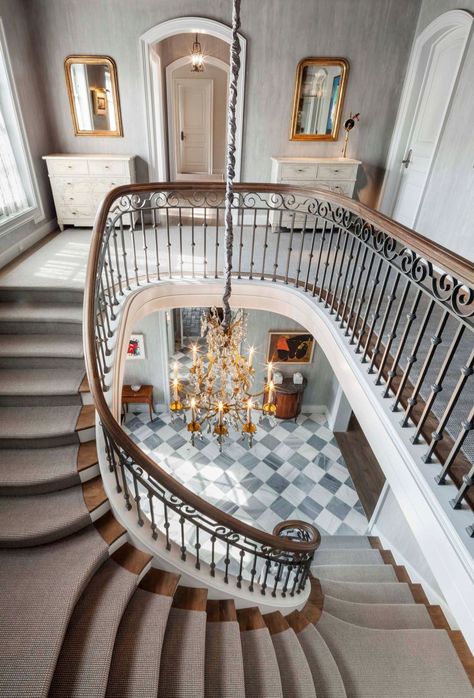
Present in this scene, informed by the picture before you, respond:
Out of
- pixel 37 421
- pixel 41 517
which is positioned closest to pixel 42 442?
pixel 37 421

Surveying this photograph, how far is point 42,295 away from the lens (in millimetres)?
3830

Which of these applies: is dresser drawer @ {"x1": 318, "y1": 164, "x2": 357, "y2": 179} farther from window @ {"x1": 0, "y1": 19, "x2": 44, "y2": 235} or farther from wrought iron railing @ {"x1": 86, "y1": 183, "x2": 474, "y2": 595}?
window @ {"x1": 0, "y1": 19, "x2": 44, "y2": 235}

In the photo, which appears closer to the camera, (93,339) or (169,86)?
(93,339)

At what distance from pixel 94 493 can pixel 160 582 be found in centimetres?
73

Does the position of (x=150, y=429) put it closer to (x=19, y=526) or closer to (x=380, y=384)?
(x=19, y=526)

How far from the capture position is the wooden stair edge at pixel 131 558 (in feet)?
8.05

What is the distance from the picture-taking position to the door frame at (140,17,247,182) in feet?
16.5

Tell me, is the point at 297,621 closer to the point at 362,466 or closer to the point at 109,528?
the point at 109,528

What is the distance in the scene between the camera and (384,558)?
4859 mm

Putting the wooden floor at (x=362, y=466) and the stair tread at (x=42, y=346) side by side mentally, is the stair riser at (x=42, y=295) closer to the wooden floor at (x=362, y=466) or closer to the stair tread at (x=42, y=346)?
the stair tread at (x=42, y=346)

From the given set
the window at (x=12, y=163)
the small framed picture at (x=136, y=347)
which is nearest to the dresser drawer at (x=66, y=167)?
the window at (x=12, y=163)

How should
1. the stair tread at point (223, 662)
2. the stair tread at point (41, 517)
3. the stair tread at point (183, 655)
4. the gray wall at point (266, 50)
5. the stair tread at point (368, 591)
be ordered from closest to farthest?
the stair tread at point (183, 655)
the stair tread at point (223, 662)
the stair tread at point (41, 517)
the stair tread at point (368, 591)
the gray wall at point (266, 50)

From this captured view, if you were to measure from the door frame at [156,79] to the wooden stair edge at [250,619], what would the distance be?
5.47m

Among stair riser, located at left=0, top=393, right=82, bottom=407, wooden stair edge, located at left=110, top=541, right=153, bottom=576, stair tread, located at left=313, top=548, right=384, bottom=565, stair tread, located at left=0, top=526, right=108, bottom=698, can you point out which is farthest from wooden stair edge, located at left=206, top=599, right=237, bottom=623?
stair tread, located at left=313, top=548, right=384, bottom=565
